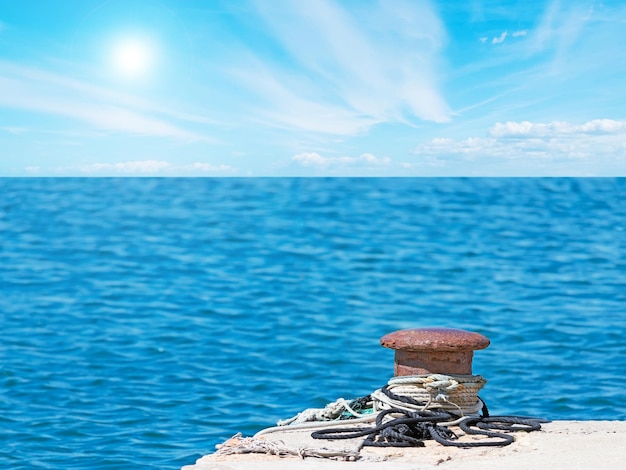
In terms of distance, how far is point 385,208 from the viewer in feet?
159

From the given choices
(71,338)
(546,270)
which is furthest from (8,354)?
(546,270)

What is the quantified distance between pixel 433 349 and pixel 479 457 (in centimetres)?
88

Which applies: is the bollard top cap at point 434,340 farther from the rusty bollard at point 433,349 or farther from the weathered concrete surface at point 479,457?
the weathered concrete surface at point 479,457

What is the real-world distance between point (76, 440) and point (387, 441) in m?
5.18

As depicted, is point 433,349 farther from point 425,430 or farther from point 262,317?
point 262,317

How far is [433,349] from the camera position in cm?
558

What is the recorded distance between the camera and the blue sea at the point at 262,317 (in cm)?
1041

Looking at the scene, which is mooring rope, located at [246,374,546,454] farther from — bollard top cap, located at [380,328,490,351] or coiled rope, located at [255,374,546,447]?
bollard top cap, located at [380,328,490,351]

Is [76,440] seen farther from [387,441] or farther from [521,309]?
[521,309]

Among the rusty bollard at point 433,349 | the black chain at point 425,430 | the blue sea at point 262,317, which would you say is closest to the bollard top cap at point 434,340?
the rusty bollard at point 433,349

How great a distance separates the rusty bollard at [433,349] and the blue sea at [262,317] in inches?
139

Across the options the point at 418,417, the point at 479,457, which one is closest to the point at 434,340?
the point at 418,417

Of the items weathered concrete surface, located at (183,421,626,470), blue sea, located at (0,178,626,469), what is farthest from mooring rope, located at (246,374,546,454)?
blue sea, located at (0,178,626,469)

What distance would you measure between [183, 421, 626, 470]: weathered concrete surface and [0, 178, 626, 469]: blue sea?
3.85 m
